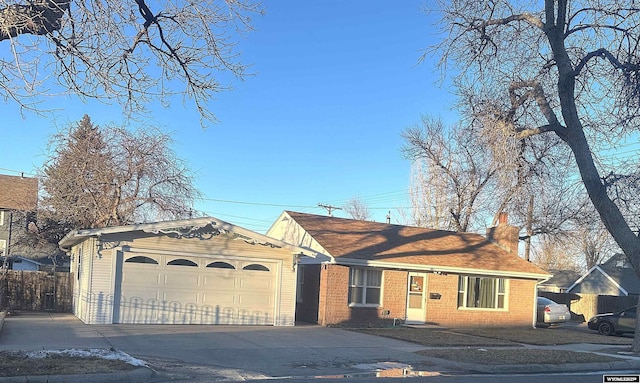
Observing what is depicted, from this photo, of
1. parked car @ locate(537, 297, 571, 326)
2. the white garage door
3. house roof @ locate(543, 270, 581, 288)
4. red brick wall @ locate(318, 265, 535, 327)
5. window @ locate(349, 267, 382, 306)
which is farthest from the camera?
house roof @ locate(543, 270, 581, 288)

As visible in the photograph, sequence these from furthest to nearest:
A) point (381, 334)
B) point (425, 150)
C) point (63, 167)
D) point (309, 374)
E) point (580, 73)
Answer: point (425, 150) → point (63, 167) → point (381, 334) → point (580, 73) → point (309, 374)

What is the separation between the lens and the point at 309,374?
11.1 m

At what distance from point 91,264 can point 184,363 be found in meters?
7.73

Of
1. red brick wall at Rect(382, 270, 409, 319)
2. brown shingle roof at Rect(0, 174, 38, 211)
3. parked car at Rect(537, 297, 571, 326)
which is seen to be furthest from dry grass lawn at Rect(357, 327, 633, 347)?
brown shingle roof at Rect(0, 174, 38, 211)

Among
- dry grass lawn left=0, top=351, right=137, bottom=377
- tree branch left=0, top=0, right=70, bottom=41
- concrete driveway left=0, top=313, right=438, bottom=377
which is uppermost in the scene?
tree branch left=0, top=0, right=70, bottom=41

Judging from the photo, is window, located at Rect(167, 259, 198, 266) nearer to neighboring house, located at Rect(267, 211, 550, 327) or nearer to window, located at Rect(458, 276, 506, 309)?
neighboring house, located at Rect(267, 211, 550, 327)

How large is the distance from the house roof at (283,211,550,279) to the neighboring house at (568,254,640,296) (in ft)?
67.8

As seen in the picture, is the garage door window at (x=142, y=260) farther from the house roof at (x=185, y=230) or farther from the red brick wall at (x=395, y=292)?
the red brick wall at (x=395, y=292)

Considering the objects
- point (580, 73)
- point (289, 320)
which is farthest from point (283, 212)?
point (580, 73)

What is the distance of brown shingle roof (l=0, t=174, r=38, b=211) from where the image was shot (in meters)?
36.4

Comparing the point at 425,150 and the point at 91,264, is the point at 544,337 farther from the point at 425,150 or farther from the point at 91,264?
the point at 425,150

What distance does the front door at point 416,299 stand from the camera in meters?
23.7

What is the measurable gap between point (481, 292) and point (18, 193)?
34.1 metres

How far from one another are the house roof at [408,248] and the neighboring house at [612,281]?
20.7 meters
